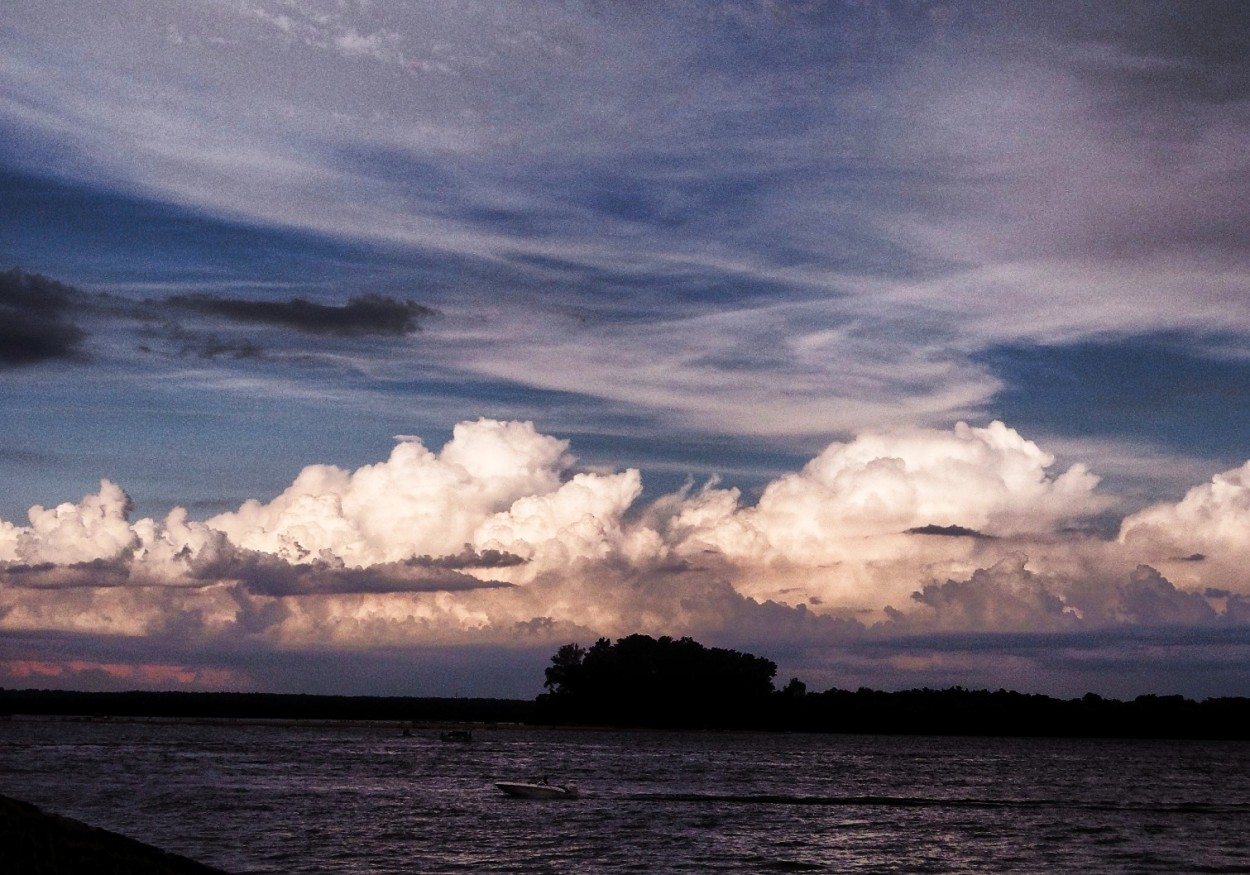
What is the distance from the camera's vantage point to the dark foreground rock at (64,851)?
37.9 m

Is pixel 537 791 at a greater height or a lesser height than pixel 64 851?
lesser

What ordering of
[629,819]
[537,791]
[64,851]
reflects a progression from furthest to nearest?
[537,791] < [629,819] < [64,851]

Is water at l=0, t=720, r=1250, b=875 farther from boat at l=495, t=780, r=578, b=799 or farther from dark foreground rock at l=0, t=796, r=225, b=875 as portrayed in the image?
dark foreground rock at l=0, t=796, r=225, b=875

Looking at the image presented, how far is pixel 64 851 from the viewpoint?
3941cm

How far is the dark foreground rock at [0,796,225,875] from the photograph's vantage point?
1491 inches

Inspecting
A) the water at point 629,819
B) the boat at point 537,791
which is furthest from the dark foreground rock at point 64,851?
the boat at point 537,791

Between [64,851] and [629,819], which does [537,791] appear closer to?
[629,819]

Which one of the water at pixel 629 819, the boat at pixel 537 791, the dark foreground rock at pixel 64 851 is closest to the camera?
the dark foreground rock at pixel 64 851

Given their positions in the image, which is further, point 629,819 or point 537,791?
point 537,791

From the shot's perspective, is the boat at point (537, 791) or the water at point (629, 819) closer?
the water at point (629, 819)

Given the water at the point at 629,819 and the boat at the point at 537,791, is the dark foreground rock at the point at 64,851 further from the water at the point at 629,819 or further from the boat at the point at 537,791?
the boat at the point at 537,791

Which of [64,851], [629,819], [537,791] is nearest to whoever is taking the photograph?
[64,851]

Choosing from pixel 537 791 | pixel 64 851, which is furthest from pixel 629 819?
pixel 64 851

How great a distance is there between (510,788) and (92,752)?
300ft
